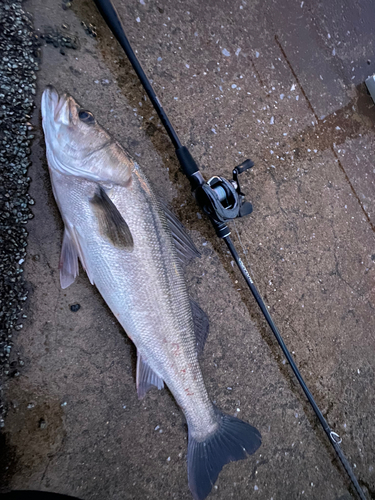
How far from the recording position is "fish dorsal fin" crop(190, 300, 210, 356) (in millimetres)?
2113

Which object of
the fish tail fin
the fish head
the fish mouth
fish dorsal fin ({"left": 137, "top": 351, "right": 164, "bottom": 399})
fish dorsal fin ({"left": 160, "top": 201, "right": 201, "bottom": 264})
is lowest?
the fish tail fin

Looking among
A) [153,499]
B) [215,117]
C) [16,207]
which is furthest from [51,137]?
[153,499]

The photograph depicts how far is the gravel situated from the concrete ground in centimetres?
6

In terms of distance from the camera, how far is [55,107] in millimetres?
1771

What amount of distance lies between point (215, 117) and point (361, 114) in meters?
1.94

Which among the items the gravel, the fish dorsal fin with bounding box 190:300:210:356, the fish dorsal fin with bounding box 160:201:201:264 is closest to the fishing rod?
the fish dorsal fin with bounding box 160:201:201:264

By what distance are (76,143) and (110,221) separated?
20.3 inches

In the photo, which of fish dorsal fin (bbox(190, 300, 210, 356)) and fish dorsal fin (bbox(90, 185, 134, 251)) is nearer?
fish dorsal fin (bbox(90, 185, 134, 251))

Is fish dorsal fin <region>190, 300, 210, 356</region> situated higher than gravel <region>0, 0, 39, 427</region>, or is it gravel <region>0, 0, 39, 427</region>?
gravel <region>0, 0, 39, 427</region>

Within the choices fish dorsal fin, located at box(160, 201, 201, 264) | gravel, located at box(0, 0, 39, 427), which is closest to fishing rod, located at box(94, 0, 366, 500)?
fish dorsal fin, located at box(160, 201, 201, 264)

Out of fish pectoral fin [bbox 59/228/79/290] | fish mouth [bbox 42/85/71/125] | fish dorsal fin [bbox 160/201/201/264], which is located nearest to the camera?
fish mouth [bbox 42/85/71/125]

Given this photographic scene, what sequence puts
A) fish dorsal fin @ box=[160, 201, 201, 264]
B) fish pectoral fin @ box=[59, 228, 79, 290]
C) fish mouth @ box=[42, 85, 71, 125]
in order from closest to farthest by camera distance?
1. fish mouth @ box=[42, 85, 71, 125]
2. fish pectoral fin @ box=[59, 228, 79, 290]
3. fish dorsal fin @ box=[160, 201, 201, 264]

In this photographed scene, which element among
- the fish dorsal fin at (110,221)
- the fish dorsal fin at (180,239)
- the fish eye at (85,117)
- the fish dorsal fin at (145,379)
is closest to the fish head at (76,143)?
the fish eye at (85,117)

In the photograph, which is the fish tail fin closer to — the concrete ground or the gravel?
the concrete ground
